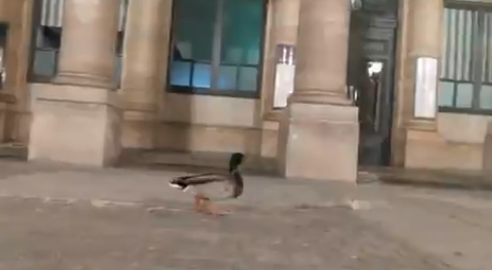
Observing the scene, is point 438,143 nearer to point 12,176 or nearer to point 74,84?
point 74,84

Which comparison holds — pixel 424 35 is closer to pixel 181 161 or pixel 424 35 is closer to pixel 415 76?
pixel 415 76

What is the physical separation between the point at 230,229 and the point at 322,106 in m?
4.59

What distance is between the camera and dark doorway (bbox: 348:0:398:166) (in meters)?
14.4

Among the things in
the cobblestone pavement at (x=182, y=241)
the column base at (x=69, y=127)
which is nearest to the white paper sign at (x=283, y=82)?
the column base at (x=69, y=127)

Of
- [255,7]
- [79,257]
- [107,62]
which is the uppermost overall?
[255,7]

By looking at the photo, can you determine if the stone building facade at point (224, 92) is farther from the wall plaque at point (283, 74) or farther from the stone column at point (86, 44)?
the stone column at point (86, 44)

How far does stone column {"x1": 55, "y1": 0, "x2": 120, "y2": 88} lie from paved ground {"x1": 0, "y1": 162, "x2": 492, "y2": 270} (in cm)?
217

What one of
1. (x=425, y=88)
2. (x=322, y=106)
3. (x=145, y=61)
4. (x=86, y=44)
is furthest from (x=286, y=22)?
(x=86, y=44)

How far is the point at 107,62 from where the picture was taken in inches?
340

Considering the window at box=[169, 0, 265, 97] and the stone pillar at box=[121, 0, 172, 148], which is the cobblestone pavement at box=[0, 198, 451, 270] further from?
the window at box=[169, 0, 265, 97]

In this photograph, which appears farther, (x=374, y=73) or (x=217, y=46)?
(x=374, y=73)

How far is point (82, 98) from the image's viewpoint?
8328mm

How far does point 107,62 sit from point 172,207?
14.1 feet

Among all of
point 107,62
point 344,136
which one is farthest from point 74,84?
point 344,136
